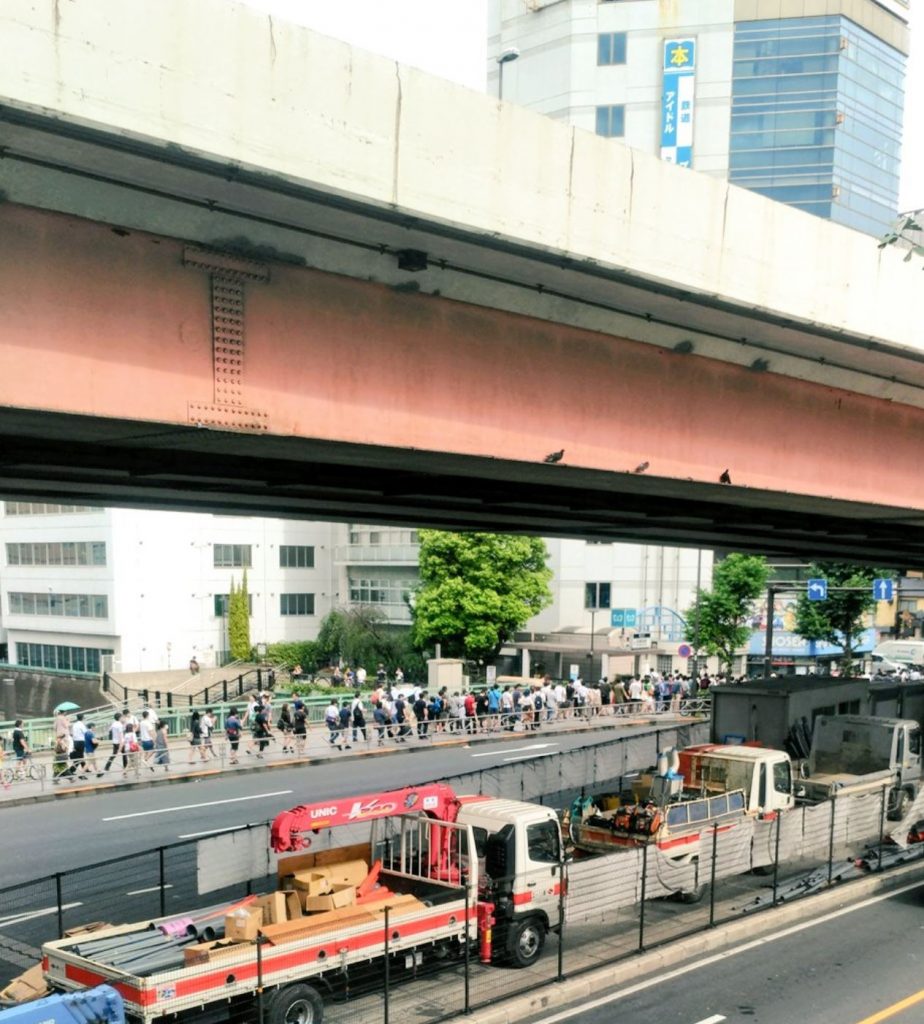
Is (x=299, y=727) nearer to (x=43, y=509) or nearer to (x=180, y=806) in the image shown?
(x=180, y=806)

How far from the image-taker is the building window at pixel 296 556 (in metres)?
66.2

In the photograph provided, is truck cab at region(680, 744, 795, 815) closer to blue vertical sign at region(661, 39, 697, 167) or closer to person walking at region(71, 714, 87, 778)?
person walking at region(71, 714, 87, 778)

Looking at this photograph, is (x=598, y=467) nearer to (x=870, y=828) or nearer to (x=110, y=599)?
(x=870, y=828)

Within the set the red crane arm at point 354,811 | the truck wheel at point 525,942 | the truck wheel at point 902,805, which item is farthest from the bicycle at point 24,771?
the truck wheel at point 902,805

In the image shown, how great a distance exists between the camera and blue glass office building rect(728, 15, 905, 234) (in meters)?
94.9

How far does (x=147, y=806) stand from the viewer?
24609mm

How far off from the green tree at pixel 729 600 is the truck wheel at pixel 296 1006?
151ft

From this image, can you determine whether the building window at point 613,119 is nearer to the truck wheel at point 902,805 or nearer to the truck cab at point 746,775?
the truck wheel at point 902,805

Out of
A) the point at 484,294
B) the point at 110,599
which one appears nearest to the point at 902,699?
the point at 484,294

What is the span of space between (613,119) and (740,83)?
2482cm

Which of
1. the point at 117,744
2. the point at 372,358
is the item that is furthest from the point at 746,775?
the point at 117,744

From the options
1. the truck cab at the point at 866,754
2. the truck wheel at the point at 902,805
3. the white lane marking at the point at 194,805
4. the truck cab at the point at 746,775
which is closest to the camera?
the truck cab at the point at 746,775

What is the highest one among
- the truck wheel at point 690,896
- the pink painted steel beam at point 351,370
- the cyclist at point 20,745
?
the pink painted steel beam at point 351,370

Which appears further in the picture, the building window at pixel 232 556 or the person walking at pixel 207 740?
the building window at pixel 232 556
